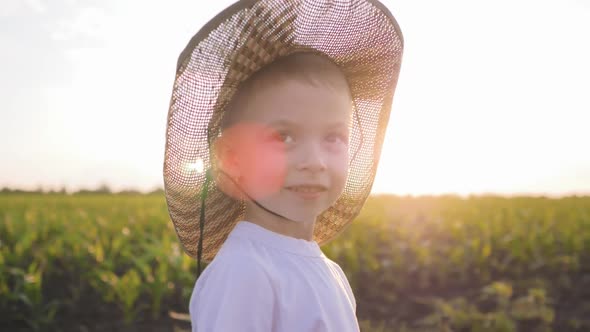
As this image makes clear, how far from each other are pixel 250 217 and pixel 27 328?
3.55 metres

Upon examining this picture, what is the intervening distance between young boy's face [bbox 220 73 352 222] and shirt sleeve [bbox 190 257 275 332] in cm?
27

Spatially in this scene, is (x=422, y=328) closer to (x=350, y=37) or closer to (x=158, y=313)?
(x=158, y=313)

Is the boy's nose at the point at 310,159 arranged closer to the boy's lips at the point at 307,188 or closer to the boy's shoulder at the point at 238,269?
the boy's lips at the point at 307,188

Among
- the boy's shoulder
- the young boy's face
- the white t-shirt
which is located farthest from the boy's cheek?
the boy's shoulder

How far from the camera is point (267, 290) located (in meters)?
1.76

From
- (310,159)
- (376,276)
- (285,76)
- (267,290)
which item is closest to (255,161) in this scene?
(310,159)

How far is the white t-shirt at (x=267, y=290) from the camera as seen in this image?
1.72m

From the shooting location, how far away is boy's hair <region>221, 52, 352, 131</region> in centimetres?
196

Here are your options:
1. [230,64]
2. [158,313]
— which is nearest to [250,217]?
[230,64]

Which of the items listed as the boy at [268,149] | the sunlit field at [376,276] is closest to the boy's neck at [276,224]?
the boy at [268,149]

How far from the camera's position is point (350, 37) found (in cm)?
218

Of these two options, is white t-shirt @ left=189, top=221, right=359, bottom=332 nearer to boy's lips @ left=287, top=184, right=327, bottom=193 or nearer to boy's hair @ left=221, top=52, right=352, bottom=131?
boy's lips @ left=287, top=184, right=327, bottom=193

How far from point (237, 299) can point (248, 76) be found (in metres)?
0.71

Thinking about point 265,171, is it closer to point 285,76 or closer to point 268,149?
point 268,149
